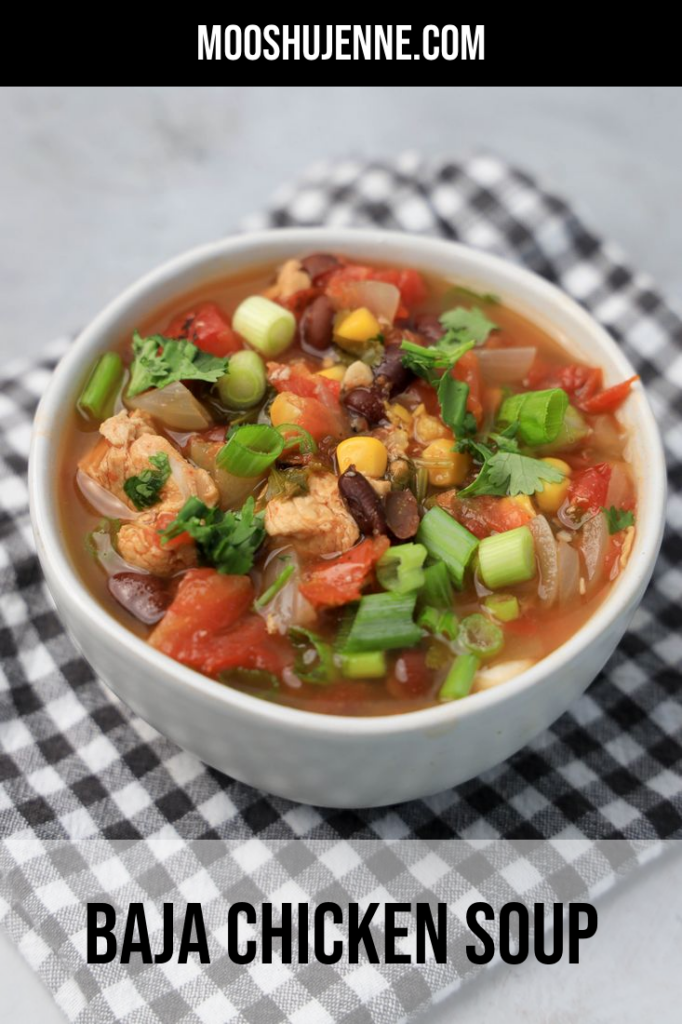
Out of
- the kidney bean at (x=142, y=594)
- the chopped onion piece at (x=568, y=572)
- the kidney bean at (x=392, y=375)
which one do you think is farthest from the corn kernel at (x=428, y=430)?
the kidney bean at (x=142, y=594)

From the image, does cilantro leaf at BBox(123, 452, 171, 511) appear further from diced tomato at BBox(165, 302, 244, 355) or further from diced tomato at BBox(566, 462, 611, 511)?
diced tomato at BBox(566, 462, 611, 511)

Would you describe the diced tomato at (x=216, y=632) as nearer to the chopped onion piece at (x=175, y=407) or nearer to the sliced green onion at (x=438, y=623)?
the sliced green onion at (x=438, y=623)

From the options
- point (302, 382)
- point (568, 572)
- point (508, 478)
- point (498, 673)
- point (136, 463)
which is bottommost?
point (498, 673)

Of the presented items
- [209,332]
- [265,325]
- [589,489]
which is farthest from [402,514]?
[209,332]

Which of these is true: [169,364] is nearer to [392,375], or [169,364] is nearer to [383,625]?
[392,375]

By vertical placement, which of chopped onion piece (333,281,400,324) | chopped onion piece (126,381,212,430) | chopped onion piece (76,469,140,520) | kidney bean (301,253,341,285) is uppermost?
kidney bean (301,253,341,285)

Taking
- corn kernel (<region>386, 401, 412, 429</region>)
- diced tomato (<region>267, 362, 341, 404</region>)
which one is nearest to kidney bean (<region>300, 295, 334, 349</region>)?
Result: diced tomato (<region>267, 362, 341, 404</region>)
